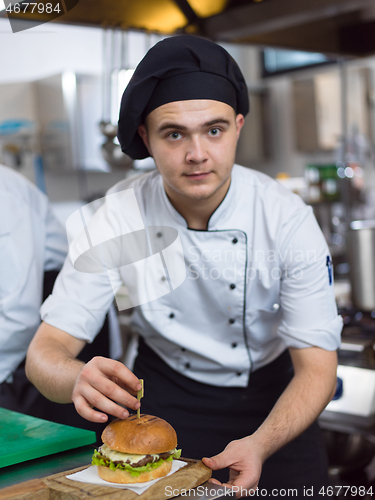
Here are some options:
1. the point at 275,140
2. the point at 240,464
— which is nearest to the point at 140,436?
the point at 240,464

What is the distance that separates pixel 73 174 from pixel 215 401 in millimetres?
2779

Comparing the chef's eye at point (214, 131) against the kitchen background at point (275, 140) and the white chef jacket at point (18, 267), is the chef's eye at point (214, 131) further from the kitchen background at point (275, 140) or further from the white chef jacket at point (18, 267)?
the white chef jacket at point (18, 267)

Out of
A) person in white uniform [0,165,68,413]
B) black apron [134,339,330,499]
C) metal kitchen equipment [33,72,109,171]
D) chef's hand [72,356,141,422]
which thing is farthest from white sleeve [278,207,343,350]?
metal kitchen equipment [33,72,109,171]

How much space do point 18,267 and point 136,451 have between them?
0.79m

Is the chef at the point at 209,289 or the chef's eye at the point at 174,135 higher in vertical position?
the chef's eye at the point at 174,135

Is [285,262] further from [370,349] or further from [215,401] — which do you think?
[370,349]

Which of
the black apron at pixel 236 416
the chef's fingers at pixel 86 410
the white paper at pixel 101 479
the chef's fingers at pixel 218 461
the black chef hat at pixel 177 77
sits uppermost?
the black chef hat at pixel 177 77

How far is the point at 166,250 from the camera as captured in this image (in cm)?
121

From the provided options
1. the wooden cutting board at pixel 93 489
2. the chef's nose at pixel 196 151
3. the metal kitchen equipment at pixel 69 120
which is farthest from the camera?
the metal kitchen equipment at pixel 69 120

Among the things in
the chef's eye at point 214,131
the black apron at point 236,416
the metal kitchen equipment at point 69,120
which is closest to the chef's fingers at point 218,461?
the black apron at point 236,416

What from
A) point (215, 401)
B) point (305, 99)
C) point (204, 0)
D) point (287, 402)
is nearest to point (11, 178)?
point (204, 0)

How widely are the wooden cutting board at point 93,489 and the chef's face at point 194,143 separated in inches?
20.2

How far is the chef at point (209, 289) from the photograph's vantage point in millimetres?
1031

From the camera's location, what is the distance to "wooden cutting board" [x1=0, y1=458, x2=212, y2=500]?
71 cm
